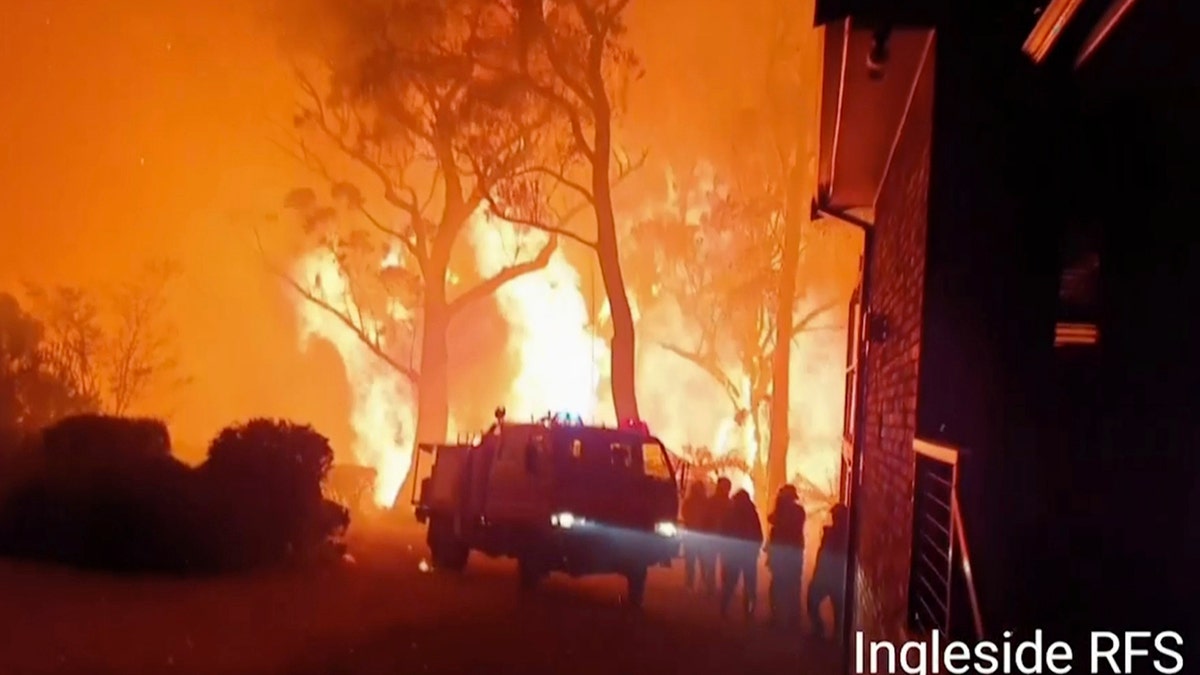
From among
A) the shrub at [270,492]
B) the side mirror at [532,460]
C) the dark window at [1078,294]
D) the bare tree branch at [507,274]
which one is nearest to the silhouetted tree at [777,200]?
the bare tree branch at [507,274]

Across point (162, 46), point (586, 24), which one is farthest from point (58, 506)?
point (162, 46)

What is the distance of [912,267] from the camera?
6.20 m

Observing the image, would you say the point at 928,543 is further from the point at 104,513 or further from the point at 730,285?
the point at 730,285

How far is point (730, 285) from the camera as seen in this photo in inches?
1133

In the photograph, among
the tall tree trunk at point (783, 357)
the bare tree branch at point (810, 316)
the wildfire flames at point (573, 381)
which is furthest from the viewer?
the wildfire flames at point (573, 381)

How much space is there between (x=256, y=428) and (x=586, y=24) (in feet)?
39.1

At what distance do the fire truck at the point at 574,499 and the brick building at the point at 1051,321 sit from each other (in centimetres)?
696

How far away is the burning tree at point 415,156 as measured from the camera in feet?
80.5

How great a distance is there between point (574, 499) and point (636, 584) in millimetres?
1249

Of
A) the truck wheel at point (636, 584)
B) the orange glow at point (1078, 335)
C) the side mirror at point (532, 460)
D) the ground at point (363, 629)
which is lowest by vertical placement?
the ground at point (363, 629)

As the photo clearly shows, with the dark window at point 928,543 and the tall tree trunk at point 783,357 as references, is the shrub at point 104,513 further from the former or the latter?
the tall tree trunk at point 783,357

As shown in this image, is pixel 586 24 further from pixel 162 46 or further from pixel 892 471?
pixel 892 471

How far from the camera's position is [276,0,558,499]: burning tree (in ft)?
80.5

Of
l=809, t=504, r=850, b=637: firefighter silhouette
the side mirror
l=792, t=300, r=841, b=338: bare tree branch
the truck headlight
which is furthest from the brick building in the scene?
l=792, t=300, r=841, b=338: bare tree branch
